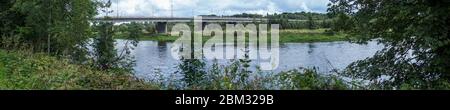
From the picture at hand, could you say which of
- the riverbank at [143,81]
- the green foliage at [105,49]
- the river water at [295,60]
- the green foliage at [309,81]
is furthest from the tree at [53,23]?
the green foliage at [309,81]

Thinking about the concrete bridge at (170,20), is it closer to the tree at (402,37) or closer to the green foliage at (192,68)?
the green foliage at (192,68)

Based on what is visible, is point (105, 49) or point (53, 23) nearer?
point (105, 49)

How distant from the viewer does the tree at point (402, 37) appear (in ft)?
41.6

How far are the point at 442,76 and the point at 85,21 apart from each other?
1865 cm

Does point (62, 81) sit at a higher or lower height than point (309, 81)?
lower

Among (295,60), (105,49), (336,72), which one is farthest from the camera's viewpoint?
(295,60)

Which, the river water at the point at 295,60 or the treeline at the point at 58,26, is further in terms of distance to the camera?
the treeline at the point at 58,26

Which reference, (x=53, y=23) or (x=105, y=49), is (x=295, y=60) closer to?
(x=53, y=23)

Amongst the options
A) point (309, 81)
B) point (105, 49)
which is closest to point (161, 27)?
A: point (105, 49)

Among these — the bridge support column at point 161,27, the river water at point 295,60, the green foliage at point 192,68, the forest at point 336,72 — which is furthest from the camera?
the bridge support column at point 161,27

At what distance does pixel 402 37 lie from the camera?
14.0m

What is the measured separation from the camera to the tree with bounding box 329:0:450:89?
12.7 m
